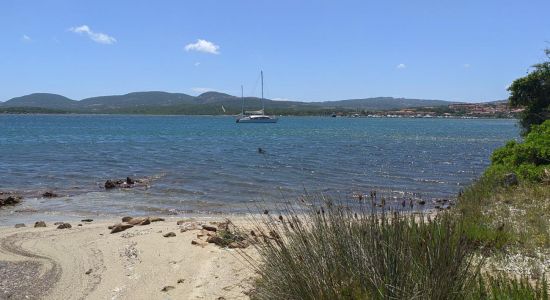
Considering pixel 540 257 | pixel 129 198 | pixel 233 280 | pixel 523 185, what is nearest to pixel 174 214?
pixel 129 198

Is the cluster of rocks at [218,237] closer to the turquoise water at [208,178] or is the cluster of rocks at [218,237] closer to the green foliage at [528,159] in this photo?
the turquoise water at [208,178]

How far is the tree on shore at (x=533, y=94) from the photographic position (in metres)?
23.8

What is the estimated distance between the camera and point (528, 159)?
14.9 meters

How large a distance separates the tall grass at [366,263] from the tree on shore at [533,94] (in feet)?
70.9

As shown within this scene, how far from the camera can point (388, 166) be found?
1185 inches

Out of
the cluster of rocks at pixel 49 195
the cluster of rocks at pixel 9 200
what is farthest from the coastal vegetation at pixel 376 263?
the cluster of rocks at pixel 49 195

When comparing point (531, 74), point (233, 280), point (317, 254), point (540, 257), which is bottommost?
point (233, 280)

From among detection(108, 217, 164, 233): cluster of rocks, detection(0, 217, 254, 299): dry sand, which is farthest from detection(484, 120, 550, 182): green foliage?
detection(108, 217, 164, 233): cluster of rocks

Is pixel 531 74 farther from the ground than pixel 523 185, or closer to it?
farther from the ground

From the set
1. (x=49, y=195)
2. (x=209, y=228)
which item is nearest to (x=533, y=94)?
(x=209, y=228)

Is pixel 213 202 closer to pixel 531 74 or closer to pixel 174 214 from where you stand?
pixel 174 214

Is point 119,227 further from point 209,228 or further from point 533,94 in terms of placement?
point 533,94

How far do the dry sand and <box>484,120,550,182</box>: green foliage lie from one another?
8.75 m

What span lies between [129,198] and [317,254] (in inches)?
591
